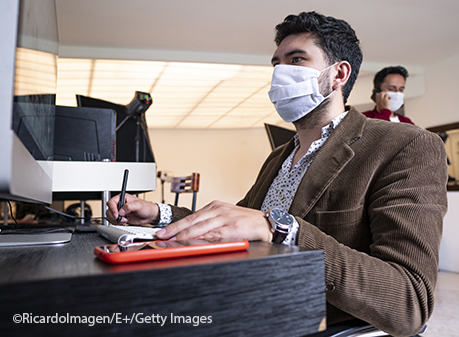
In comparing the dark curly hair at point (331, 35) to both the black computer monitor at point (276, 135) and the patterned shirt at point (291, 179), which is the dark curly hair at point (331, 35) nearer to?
the patterned shirt at point (291, 179)

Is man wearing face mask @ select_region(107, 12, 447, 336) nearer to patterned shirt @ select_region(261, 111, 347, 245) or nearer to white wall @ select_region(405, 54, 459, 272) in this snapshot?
patterned shirt @ select_region(261, 111, 347, 245)

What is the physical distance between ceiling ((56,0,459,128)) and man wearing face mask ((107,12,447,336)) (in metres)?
2.63

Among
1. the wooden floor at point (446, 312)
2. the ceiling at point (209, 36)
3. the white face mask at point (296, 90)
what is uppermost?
the ceiling at point (209, 36)

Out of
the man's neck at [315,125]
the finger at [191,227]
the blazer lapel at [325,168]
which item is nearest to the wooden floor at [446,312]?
the man's neck at [315,125]

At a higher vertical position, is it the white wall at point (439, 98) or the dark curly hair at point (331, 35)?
the white wall at point (439, 98)

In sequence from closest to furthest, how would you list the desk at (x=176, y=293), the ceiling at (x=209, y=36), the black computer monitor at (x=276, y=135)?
the desk at (x=176, y=293) < the black computer monitor at (x=276, y=135) < the ceiling at (x=209, y=36)

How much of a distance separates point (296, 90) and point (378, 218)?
56 centimetres

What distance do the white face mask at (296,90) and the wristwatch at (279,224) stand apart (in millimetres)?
645

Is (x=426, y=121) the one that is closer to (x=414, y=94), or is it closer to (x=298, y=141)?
(x=414, y=94)

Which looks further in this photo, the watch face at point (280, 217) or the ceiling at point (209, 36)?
the ceiling at point (209, 36)

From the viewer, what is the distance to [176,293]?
0.29 meters

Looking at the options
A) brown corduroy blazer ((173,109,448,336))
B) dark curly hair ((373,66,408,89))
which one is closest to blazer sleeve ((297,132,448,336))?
brown corduroy blazer ((173,109,448,336))

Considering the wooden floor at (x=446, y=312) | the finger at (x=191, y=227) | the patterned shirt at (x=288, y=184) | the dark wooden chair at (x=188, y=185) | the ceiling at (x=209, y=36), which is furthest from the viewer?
the ceiling at (x=209, y=36)

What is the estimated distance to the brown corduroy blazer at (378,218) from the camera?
1.78 feet
